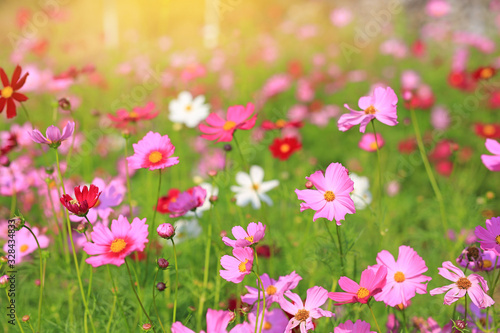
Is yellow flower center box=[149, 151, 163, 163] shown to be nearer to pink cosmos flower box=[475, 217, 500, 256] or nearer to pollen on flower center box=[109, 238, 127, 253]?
pollen on flower center box=[109, 238, 127, 253]

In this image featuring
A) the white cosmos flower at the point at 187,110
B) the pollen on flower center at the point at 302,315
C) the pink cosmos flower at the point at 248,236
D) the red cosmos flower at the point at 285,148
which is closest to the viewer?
the pink cosmos flower at the point at 248,236

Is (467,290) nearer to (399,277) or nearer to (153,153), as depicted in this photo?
(399,277)

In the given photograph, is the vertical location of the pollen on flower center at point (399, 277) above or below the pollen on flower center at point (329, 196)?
below

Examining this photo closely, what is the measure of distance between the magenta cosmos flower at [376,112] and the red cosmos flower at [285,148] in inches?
19.0

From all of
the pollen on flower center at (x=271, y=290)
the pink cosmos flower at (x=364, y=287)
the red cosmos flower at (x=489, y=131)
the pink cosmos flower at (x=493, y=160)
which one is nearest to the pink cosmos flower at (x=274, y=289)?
the pollen on flower center at (x=271, y=290)

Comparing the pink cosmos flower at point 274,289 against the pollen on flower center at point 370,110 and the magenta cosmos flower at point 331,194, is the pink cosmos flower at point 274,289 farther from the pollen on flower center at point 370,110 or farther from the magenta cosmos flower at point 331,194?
the pollen on flower center at point 370,110

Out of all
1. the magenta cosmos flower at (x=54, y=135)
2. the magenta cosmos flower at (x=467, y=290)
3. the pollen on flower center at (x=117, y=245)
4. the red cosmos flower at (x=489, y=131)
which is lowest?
the magenta cosmos flower at (x=467, y=290)

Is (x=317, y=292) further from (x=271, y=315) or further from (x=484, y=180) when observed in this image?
(x=484, y=180)

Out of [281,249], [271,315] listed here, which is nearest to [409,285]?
[271,315]

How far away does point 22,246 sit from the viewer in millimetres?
1336

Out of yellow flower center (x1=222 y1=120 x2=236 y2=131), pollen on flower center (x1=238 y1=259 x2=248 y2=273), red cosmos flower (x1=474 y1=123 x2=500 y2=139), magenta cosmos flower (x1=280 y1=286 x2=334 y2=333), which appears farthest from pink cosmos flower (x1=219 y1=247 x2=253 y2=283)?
red cosmos flower (x1=474 y1=123 x2=500 y2=139)

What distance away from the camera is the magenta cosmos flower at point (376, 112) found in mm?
918

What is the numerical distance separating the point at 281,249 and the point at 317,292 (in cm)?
79

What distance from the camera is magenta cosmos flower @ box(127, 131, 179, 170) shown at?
0.95 metres
